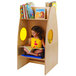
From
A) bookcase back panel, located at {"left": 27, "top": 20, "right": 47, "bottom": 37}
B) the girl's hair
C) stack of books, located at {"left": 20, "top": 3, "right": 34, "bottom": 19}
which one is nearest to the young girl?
the girl's hair

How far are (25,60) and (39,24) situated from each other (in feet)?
3.05

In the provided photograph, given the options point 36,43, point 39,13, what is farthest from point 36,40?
point 39,13

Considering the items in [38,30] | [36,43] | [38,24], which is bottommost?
[36,43]

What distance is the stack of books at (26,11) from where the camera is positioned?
10.0ft

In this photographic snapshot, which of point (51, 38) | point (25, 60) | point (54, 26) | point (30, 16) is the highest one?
point (30, 16)

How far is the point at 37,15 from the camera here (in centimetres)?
303

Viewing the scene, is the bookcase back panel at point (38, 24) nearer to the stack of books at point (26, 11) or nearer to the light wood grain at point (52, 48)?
the light wood grain at point (52, 48)

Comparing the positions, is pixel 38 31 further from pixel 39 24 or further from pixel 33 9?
pixel 33 9

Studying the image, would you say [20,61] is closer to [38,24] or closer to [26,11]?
[38,24]

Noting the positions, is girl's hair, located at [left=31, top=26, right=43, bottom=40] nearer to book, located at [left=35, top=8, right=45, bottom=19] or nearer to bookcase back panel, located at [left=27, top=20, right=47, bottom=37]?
bookcase back panel, located at [left=27, top=20, right=47, bottom=37]

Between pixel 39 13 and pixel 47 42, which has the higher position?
pixel 39 13

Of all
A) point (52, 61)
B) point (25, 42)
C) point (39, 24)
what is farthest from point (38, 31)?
point (52, 61)

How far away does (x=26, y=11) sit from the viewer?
3.08 m

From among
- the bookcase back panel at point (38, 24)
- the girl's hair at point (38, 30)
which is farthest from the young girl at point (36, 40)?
the bookcase back panel at point (38, 24)
